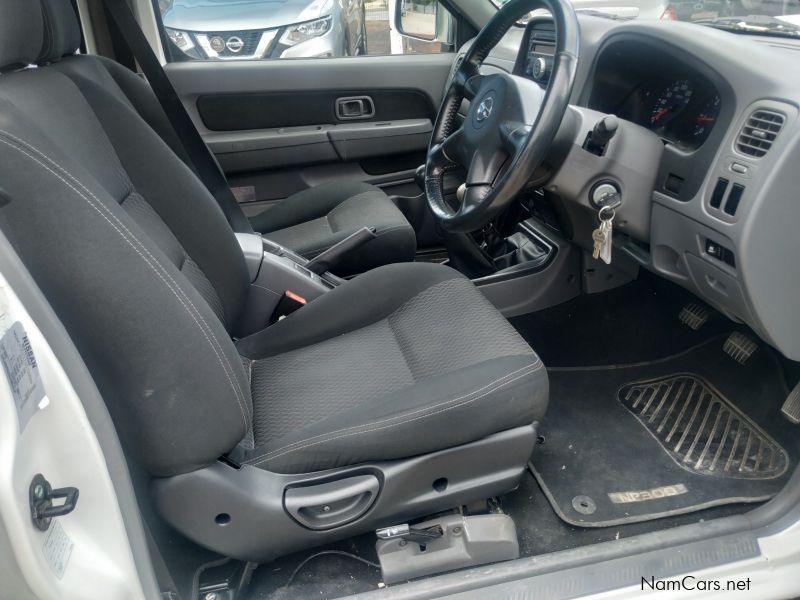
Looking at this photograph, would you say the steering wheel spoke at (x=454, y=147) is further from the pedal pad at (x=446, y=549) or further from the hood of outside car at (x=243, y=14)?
the hood of outside car at (x=243, y=14)

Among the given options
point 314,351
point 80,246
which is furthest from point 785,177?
point 80,246

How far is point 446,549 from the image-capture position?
3.55ft

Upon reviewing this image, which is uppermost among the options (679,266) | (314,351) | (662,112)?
(662,112)

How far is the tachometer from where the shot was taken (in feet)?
3.95

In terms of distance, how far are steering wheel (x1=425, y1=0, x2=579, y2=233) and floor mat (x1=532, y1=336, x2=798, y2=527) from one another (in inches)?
22.9

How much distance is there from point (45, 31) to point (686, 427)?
1.50m

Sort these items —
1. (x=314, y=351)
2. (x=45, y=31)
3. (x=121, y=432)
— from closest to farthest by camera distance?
(x=121, y=432)
(x=45, y=31)
(x=314, y=351)

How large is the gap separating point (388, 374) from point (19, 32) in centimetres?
78

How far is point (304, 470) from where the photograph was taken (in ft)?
3.22

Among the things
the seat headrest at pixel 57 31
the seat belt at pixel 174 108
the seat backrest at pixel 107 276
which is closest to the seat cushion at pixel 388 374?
the seat backrest at pixel 107 276

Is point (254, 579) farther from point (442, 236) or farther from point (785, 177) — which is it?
point (442, 236)

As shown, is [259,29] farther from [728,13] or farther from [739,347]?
[739,347]

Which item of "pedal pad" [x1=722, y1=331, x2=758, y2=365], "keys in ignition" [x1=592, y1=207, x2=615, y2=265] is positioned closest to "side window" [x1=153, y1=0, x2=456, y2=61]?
"keys in ignition" [x1=592, y1=207, x2=615, y2=265]

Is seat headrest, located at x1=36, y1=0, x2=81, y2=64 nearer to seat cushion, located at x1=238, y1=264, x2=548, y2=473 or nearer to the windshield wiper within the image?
seat cushion, located at x1=238, y1=264, x2=548, y2=473
